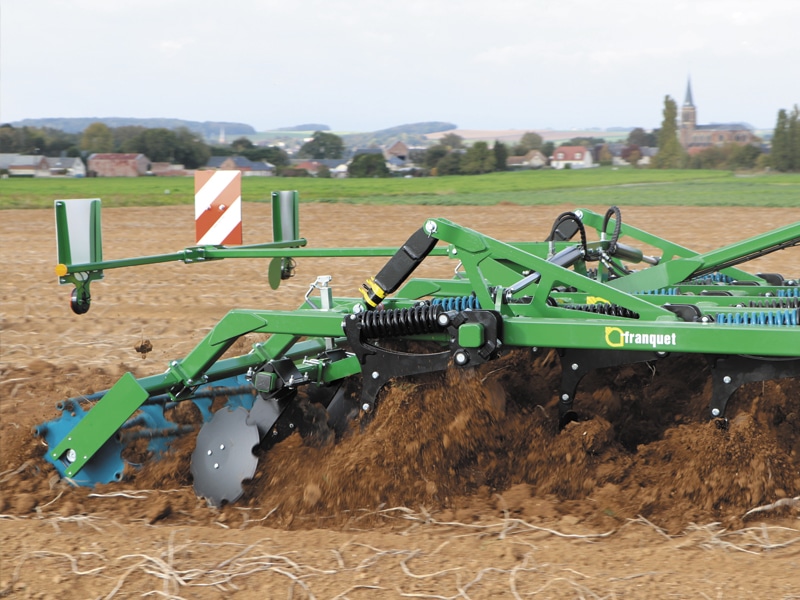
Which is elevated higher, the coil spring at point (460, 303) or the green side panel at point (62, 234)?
the green side panel at point (62, 234)

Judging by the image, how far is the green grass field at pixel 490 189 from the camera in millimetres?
29562

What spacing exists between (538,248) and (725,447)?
7.24ft

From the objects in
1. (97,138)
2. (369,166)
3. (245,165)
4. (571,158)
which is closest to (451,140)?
(571,158)

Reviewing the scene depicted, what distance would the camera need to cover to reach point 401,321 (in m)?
4.11

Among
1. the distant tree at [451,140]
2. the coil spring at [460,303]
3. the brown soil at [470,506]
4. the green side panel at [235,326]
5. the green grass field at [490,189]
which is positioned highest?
the distant tree at [451,140]

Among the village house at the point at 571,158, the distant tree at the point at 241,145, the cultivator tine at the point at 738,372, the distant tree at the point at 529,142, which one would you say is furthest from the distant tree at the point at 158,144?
the cultivator tine at the point at 738,372

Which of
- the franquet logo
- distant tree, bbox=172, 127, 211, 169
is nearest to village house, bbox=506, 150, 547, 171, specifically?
distant tree, bbox=172, 127, 211, 169

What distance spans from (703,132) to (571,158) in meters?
30.2

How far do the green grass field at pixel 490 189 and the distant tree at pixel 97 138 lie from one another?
20.5 feet

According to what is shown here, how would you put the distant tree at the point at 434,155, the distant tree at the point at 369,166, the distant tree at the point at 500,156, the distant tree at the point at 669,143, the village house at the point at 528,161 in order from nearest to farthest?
the distant tree at the point at 369,166 < the distant tree at the point at 434,155 < the distant tree at the point at 500,156 < the village house at the point at 528,161 < the distant tree at the point at 669,143

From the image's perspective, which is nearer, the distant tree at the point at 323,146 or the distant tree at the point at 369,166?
the distant tree at the point at 369,166

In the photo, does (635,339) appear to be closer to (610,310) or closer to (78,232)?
(610,310)

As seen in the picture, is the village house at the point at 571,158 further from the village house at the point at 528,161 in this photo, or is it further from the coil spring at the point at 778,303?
the coil spring at the point at 778,303

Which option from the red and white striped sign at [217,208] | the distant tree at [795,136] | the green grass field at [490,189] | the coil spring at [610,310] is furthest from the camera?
the distant tree at [795,136]
